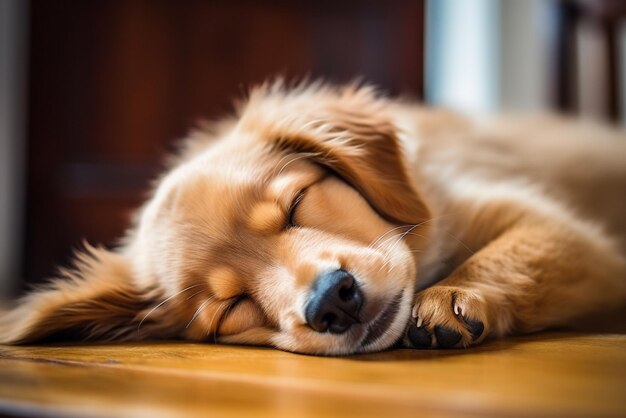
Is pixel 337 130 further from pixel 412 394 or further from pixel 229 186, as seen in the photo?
pixel 412 394

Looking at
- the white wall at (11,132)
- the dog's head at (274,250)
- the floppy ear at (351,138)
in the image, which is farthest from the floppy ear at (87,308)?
the white wall at (11,132)

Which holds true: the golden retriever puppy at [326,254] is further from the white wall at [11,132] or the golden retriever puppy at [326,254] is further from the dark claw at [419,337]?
the white wall at [11,132]

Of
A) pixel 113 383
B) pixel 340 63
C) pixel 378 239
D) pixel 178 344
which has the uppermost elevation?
pixel 340 63

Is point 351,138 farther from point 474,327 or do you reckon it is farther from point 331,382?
point 331,382

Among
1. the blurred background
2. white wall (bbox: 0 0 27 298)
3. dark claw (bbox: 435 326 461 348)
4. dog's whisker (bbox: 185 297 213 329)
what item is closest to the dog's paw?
dark claw (bbox: 435 326 461 348)

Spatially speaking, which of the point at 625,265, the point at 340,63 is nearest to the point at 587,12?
the point at 340,63

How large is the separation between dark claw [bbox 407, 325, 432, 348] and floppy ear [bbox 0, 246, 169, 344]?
0.73 meters

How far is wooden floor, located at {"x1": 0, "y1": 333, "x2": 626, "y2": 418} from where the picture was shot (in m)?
0.93

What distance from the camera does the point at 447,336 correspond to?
144cm

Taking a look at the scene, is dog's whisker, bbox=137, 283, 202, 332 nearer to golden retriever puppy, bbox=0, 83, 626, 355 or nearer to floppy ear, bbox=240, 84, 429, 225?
golden retriever puppy, bbox=0, 83, 626, 355

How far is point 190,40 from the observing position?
13.8 ft

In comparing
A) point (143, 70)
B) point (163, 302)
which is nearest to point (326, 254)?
point (163, 302)

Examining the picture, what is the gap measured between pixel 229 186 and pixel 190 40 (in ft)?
8.87

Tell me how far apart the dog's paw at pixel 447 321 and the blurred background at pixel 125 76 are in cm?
278
